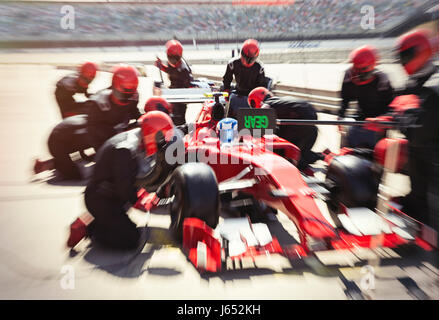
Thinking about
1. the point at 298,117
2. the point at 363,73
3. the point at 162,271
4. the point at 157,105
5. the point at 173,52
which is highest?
the point at 173,52

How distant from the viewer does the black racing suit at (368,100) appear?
4035 millimetres

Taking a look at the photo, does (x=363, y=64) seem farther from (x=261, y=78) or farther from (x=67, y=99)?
(x=67, y=99)

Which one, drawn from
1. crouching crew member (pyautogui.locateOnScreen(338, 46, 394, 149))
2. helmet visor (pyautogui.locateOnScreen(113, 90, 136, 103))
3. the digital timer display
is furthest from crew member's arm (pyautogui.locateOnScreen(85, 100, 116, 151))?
crouching crew member (pyautogui.locateOnScreen(338, 46, 394, 149))

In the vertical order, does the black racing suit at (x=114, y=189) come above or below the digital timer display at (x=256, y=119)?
below

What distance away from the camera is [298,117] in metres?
4.57

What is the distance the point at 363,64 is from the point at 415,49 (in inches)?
31.9

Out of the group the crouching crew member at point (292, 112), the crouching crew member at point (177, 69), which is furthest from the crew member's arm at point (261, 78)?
the crouching crew member at point (177, 69)

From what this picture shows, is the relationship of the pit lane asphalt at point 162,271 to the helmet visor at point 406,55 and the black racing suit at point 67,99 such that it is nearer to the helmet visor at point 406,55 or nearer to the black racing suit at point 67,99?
the helmet visor at point 406,55

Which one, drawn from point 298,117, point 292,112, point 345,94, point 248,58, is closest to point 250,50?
point 248,58

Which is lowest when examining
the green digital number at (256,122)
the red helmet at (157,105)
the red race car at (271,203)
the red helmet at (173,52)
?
the red race car at (271,203)

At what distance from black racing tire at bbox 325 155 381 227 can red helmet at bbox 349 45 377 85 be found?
1.69m

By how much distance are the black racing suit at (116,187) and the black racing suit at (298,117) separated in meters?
2.43

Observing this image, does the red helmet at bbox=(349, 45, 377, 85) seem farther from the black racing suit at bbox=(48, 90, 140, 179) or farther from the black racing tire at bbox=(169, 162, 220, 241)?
the black racing suit at bbox=(48, 90, 140, 179)
